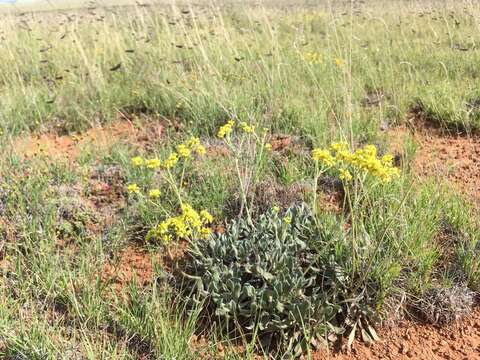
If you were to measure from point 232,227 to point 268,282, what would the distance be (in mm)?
417

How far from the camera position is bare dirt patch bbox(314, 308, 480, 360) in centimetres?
185

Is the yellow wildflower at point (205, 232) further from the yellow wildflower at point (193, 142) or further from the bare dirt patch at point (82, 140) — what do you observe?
the bare dirt patch at point (82, 140)

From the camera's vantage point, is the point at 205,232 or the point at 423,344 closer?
the point at 423,344

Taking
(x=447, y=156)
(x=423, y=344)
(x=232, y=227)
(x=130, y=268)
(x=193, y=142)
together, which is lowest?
(x=423, y=344)

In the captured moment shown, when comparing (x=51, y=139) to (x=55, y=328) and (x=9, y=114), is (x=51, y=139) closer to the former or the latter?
(x=9, y=114)

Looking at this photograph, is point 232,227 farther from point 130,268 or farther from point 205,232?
point 130,268

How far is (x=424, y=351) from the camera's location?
1863 millimetres

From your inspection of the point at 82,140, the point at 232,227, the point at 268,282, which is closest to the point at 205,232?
the point at 232,227

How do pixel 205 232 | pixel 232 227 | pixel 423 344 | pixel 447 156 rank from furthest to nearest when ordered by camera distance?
pixel 447 156 < pixel 232 227 < pixel 205 232 < pixel 423 344

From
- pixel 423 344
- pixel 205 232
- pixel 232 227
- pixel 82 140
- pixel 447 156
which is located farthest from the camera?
pixel 82 140

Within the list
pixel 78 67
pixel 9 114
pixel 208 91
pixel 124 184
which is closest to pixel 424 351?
pixel 124 184

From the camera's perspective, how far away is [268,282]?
198 centimetres

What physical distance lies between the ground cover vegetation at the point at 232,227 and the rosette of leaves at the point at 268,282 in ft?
0.04

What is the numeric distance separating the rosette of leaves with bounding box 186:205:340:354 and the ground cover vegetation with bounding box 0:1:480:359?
0.04 ft
